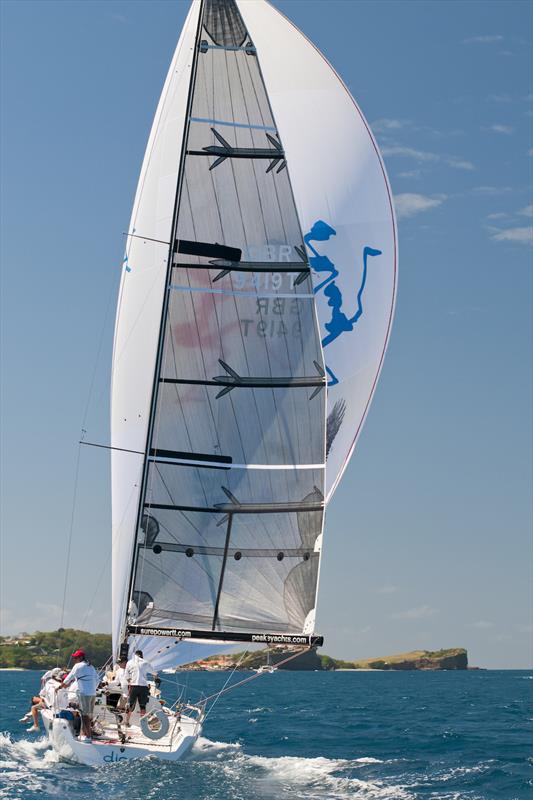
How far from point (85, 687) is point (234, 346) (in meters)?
6.60

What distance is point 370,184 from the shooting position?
2020 cm

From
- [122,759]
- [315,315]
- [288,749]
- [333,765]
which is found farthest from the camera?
[288,749]

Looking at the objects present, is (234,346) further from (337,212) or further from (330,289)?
(337,212)

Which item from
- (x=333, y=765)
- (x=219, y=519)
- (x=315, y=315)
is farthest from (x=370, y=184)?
(x=333, y=765)

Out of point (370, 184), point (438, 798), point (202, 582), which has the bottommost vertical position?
point (438, 798)

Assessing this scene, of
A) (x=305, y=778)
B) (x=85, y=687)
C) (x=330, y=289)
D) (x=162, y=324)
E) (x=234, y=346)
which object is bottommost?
(x=305, y=778)

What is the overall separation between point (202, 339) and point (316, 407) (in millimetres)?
2471

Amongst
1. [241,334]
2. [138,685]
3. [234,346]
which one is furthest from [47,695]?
[241,334]

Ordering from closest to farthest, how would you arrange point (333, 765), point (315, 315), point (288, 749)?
1. point (333, 765)
2. point (315, 315)
3. point (288, 749)

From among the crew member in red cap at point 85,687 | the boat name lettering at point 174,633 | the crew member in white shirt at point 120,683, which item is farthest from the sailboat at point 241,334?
the crew member in red cap at point 85,687

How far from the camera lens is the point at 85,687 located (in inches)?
685

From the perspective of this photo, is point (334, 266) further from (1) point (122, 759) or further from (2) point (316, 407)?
(1) point (122, 759)

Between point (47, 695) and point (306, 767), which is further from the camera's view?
point (47, 695)

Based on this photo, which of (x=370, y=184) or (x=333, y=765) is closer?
(x=333, y=765)
